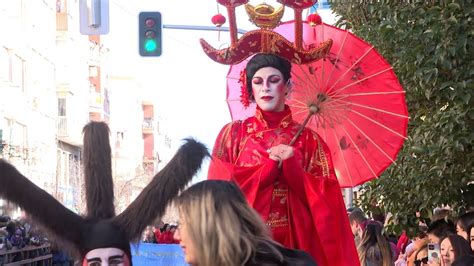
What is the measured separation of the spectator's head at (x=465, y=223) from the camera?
8.29m

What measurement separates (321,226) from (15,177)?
187 cm

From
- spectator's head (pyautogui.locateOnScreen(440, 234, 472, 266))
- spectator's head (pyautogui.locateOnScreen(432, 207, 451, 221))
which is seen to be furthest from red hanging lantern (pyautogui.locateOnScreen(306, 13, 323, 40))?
spectator's head (pyautogui.locateOnScreen(432, 207, 451, 221))

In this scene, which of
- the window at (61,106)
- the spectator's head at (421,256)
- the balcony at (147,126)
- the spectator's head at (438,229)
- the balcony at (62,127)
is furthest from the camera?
the balcony at (147,126)

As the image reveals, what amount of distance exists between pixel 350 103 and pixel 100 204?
227 centimetres

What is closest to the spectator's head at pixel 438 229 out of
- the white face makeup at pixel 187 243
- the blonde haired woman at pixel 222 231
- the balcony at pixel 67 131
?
the blonde haired woman at pixel 222 231

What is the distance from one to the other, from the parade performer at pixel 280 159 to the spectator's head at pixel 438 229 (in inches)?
127

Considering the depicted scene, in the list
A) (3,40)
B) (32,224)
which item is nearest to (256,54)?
(32,224)

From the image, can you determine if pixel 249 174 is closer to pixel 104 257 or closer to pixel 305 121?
pixel 305 121

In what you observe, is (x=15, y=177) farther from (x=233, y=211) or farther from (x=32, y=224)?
(x=233, y=211)

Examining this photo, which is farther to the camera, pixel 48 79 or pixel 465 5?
pixel 48 79

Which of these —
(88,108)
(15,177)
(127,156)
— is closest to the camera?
(15,177)

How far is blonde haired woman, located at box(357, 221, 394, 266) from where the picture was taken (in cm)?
967

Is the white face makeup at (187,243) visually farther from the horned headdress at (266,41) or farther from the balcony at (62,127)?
the balcony at (62,127)

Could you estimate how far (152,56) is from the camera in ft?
52.8
